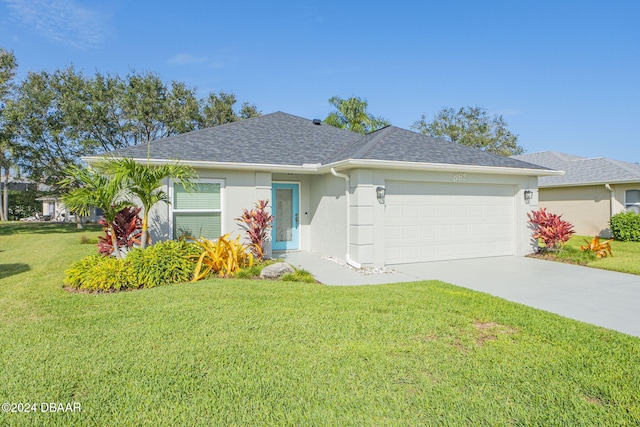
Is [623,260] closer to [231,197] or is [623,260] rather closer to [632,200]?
[632,200]

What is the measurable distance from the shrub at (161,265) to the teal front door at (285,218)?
4195 millimetres

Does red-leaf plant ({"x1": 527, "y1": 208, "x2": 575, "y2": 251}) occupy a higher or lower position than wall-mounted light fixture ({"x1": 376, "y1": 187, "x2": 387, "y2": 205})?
lower

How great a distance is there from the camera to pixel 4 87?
19.8 metres

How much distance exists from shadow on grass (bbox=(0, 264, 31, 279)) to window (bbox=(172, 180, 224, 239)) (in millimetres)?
3467

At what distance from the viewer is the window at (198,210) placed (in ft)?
30.2

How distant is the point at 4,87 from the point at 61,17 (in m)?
14.0

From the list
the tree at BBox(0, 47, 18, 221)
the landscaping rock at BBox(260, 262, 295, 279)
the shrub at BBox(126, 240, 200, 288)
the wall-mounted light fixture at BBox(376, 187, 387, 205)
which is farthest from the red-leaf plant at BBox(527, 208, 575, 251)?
the tree at BBox(0, 47, 18, 221)

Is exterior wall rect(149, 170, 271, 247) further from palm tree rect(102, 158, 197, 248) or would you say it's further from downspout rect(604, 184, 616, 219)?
downspout rect(604, 184, 616, 219)

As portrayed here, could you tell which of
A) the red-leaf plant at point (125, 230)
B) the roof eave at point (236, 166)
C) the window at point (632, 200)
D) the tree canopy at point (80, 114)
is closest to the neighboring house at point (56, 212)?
the tree canopy at point (80, 114)

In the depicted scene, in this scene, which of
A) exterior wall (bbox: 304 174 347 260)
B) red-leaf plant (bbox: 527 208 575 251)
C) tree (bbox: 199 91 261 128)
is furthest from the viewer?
tree (bbox: 199 91 261 128)

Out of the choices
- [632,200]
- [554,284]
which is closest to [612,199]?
[632,200]

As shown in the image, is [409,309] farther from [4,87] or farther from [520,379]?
[4,87]

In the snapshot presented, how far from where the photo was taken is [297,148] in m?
11.5

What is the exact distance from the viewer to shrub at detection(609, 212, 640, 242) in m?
14.1
